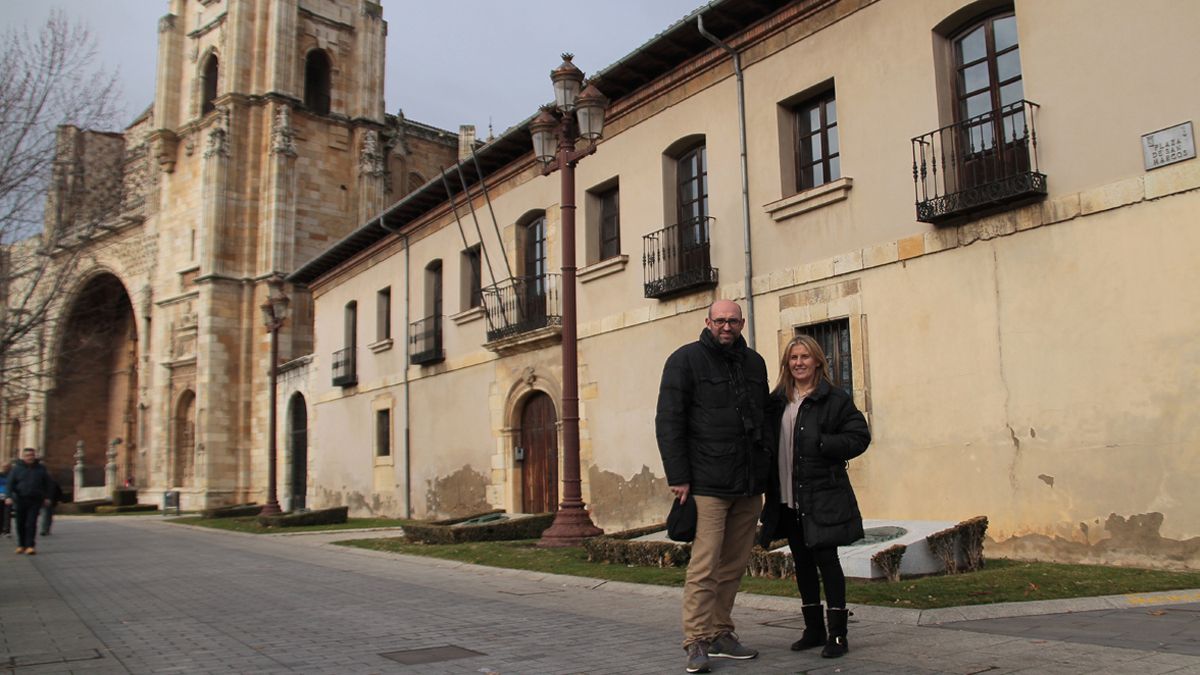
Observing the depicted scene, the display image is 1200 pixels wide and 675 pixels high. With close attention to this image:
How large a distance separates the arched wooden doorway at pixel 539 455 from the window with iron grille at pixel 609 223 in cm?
317

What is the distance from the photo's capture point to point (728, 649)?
477 centimetres

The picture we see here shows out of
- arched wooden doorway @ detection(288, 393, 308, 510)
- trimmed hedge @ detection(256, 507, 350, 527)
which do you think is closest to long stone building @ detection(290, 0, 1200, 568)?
trimmed hedge @ detection(256, 507, 350, 527)

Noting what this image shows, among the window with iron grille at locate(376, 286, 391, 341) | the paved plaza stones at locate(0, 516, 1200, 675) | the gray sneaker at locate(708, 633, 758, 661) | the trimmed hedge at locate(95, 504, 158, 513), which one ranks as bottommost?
the trimmed hedge at locate(95, 504, 158, 513)

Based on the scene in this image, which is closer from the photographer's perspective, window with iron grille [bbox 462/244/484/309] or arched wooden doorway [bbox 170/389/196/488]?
window with iron grille [bbox 462/244/484/309]

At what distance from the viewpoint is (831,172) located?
39.5 ft

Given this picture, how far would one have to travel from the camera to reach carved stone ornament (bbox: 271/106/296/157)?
35125 millimetres

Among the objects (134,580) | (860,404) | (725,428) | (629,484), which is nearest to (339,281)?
(629,484)

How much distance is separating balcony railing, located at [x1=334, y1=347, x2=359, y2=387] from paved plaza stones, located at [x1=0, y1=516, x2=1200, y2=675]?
15.5 meters

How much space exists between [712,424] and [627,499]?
397 inches

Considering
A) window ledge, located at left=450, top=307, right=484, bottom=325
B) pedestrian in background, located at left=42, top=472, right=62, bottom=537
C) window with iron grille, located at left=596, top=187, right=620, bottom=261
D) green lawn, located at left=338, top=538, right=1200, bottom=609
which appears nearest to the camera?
green lawn, located at left=338, top=538, right=1200, bottom=609

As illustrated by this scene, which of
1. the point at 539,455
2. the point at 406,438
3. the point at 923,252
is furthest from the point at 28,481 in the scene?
the point at 923,252

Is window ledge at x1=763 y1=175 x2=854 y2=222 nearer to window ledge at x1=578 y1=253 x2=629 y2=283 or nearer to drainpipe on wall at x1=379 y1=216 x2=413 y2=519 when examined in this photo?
window ledge at x1=578 y1=253 x2=629 y2=283

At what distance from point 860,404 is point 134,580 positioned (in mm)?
8486

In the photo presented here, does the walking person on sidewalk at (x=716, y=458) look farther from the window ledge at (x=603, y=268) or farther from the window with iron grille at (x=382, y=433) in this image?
the window with iron grille at (x=382, y=433)
